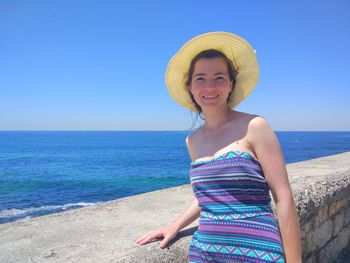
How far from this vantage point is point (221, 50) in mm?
1962

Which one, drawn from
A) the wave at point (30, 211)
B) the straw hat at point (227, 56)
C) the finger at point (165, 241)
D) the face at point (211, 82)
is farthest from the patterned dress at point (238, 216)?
the wave at point (30, 211)

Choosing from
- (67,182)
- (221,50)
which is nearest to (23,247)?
(221,50)

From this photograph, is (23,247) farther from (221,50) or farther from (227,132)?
(221,50)

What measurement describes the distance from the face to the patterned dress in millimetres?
366

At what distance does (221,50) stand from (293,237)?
1.18 meters

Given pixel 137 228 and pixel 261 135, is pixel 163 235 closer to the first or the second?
pixel 137 228

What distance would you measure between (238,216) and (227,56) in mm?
1019

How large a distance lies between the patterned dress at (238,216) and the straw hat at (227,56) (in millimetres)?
704

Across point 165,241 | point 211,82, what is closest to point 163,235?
point 165,241

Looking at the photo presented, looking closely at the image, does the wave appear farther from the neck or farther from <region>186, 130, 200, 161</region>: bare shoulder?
the neck

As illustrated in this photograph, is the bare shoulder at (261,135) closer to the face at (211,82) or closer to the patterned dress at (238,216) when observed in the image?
the patterned dress at (238,216)

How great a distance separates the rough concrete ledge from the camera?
1.79 meters

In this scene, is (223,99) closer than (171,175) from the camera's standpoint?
Yes

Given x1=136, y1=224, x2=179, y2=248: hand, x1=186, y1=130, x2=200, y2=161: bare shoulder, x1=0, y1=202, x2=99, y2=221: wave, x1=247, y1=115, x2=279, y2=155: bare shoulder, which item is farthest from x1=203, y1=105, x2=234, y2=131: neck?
x1=0, y1=202, x2=99, y2=221: wave
